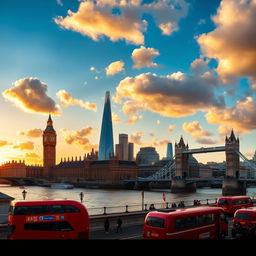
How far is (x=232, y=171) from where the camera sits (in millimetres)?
121500

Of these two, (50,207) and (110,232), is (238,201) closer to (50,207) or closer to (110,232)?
(110,232)

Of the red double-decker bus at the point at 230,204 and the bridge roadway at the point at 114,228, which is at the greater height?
the red double-decker bus at the point at 230,204

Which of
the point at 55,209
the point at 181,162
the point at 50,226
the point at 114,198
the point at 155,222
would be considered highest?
the point at 181,162

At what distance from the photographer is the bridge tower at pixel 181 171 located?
129 metres

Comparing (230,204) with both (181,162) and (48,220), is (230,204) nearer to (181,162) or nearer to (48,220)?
(48,220)

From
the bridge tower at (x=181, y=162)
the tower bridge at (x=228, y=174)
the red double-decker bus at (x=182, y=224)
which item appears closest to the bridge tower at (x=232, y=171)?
the tower bridge at (x=228, y=174)

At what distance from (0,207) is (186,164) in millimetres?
129315

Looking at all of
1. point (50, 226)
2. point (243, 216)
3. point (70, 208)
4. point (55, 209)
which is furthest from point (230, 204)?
point (50, 226)

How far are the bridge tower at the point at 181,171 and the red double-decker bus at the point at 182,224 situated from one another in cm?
10938

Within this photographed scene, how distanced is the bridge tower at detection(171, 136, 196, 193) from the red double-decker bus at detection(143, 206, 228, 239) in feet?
359

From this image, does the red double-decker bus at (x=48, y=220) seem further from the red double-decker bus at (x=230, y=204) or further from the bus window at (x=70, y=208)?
the red double-decker bus at (x=230, y=204)

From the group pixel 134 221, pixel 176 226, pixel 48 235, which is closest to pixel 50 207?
pixel 48 235

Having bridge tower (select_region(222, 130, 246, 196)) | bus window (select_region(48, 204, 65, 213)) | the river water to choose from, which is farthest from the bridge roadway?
bridge tower (select_region(222, 130, 246, 196))

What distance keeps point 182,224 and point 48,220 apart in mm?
7085
